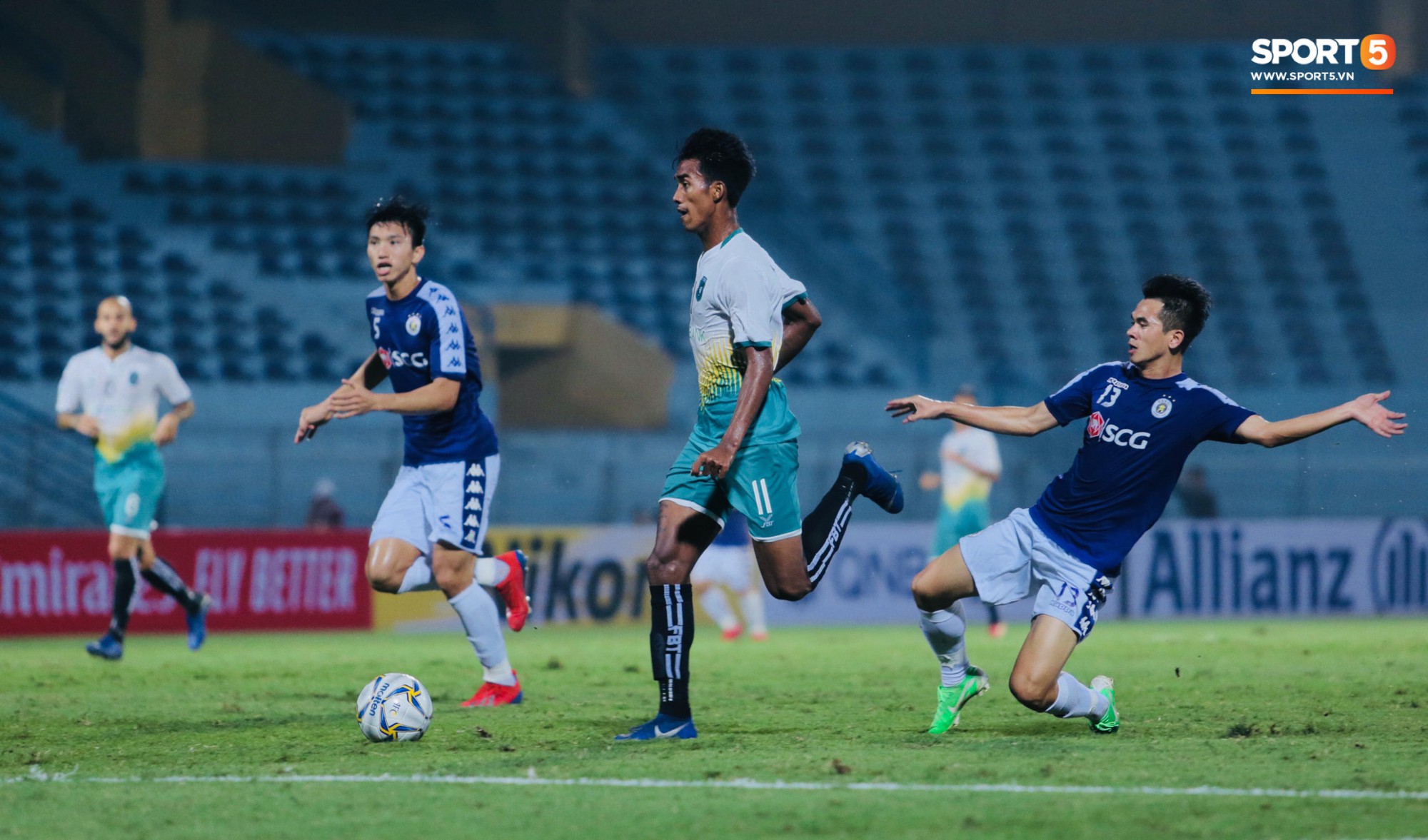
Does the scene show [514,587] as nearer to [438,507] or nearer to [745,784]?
[438,507]

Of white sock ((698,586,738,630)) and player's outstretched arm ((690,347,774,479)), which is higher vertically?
player's outstretched arm ((690,347,774,479))

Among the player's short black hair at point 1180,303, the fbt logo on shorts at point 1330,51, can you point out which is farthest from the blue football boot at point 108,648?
the fbt logo on shorts at point 1330,51

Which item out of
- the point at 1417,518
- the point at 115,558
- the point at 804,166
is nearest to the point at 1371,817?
the point at 115,558

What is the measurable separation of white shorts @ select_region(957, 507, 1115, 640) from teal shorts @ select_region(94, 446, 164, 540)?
6973 mm

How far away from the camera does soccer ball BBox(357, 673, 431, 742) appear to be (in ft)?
23.0

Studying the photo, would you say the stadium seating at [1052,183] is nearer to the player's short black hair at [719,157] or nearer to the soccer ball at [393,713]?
the player's short black hair at [719,157]

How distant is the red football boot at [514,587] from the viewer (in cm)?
860

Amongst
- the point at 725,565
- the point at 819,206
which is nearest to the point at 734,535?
the point at 725,565

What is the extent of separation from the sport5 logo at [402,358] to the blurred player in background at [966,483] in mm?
7673

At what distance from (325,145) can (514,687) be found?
19.8m

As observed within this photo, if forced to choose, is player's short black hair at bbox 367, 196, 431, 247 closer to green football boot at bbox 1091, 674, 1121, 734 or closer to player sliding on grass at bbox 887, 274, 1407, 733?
player sliding on grass at bbox 887, 274, 1407, 733

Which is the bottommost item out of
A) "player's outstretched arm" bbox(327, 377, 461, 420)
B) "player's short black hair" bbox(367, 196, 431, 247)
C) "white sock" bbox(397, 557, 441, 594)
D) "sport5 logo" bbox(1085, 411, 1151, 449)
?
"white sock" bbox(397, 557, 441, 594)

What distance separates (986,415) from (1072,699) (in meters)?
1.28

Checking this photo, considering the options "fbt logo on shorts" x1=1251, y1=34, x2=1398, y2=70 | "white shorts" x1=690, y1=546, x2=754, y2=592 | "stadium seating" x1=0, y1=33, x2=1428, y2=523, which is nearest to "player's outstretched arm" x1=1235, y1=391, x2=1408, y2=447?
"white shorts" x1=690, y1=546, x2=754, y2=592
